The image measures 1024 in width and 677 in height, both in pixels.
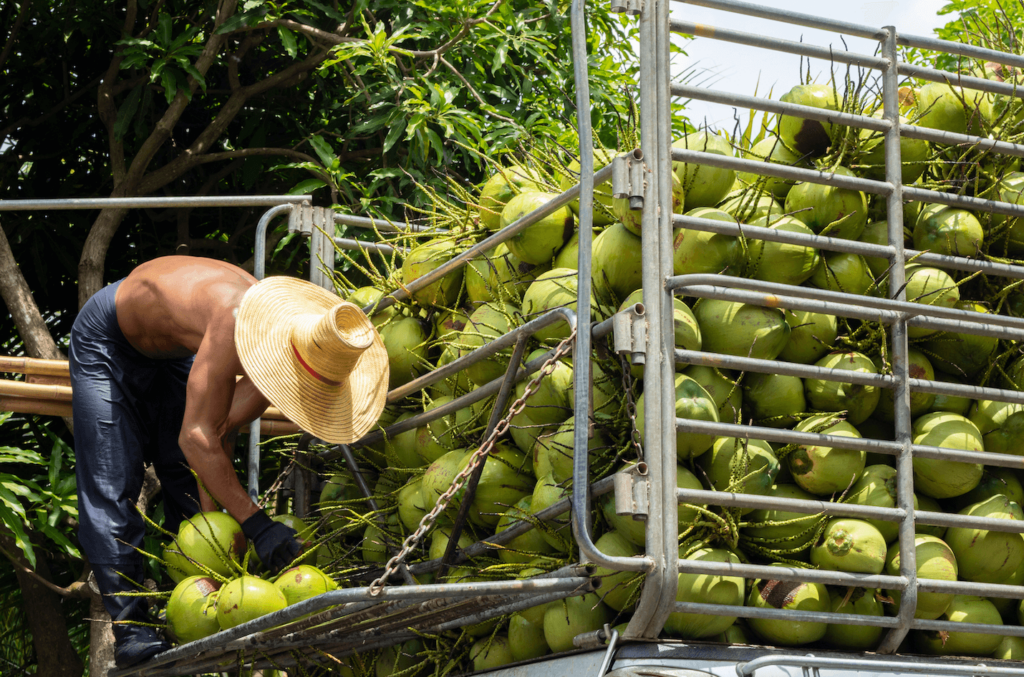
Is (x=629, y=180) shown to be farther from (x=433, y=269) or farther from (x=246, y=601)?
(x=246, y=601)

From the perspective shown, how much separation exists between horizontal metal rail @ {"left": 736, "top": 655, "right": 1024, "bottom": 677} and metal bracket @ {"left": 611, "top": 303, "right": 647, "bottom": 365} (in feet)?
2.40

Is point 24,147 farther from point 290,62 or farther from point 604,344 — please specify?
point 604,344

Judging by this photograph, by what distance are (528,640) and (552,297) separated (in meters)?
0.98

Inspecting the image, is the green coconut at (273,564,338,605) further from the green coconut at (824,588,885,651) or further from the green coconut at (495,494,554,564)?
the green coconut at (824,588,885,651)

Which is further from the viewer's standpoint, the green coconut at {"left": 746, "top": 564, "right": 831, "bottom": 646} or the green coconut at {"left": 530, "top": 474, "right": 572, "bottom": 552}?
the green coconut at {"left": 530, "top": 474, "right": 572, "bottom": 552}

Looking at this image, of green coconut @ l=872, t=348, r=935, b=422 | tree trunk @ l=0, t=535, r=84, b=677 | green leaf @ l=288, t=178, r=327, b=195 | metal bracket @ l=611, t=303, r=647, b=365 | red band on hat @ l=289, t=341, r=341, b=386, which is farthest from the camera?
green leaf @ l=288, t=178, r=327, b=195

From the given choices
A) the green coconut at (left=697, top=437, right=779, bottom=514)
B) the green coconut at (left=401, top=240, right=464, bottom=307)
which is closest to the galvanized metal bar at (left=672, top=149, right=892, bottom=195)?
the green coconut at (left=697, top=437, right=779, bottom=514)

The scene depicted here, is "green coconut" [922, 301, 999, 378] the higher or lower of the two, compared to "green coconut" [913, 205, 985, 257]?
lower

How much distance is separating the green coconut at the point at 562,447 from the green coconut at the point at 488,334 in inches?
14.9

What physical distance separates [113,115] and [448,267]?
11.6 feet

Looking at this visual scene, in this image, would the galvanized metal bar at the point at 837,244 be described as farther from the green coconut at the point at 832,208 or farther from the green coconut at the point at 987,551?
the green coconut at the point at 987,551

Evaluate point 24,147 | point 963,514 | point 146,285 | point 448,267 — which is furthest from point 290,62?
point 963,514

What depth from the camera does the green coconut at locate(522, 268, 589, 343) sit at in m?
3.11

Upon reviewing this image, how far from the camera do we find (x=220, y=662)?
10.8 ft
